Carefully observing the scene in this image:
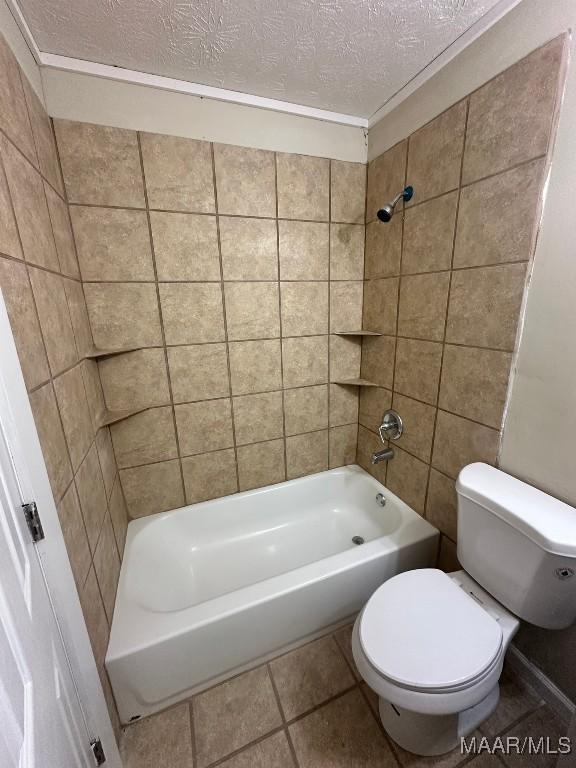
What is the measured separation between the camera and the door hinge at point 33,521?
601 mm

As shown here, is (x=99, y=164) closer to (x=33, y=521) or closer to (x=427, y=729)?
(x=33, y=521)

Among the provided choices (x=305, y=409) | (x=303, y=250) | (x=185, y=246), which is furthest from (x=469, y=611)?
(x=185, y=246)

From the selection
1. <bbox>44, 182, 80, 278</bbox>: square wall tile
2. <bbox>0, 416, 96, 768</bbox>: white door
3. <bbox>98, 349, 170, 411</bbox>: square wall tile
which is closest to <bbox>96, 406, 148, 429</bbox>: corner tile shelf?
<bbox>98, 349, 170, 411</bbox>: square wall tile

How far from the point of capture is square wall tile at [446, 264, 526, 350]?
963 mm

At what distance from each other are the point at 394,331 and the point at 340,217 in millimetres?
640

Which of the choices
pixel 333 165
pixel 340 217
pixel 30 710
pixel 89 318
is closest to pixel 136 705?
pixel 30 710

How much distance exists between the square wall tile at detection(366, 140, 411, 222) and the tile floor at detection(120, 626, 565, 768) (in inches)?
78.9

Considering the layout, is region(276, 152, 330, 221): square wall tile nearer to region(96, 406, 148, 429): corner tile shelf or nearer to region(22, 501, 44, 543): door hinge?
region(96, 406, 148, 429): corner tile shelf

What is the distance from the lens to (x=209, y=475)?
1606 mm

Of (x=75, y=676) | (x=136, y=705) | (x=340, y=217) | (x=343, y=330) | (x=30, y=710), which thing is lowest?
(x=136, y=705)

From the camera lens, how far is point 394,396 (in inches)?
60.1

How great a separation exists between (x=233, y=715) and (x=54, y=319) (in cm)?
143

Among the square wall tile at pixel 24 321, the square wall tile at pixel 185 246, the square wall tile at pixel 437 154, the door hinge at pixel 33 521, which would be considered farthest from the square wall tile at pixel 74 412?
the square wall tile at pixel 437 154

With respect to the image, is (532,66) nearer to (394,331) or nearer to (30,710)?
(394,331)
